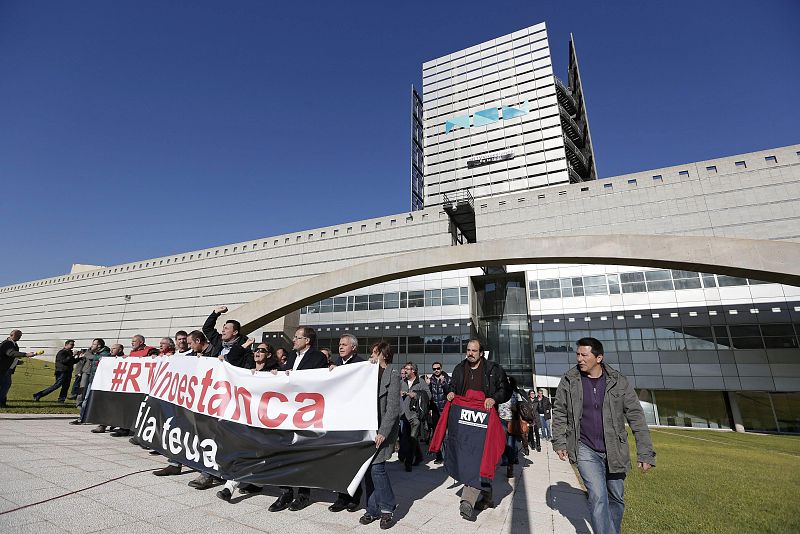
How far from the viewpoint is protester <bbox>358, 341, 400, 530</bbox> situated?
3715 mm

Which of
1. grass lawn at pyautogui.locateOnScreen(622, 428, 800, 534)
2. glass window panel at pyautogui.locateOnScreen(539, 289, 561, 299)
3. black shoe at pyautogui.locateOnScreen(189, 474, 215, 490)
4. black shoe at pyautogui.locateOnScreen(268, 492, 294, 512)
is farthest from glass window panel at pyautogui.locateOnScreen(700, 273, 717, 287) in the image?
black shoe at pyautogui.locateOnScreen(189, 474, 215, 490)

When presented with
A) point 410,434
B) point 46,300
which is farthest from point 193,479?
point 46,300

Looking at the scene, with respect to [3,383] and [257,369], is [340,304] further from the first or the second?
[257,369]

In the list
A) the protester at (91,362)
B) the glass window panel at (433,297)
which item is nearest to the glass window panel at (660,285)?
the glass window panel at (433,297)

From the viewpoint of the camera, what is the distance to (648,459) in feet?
10.4

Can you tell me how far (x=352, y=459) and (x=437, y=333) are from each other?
33.1 metres

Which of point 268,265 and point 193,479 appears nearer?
point 193,479

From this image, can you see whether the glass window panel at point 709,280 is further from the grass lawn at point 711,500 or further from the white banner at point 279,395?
the white banner at point 279,395

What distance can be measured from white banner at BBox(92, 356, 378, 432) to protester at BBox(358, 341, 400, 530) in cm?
13

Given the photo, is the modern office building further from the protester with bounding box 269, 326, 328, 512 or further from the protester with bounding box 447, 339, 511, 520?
the protester with bounding box 269, 326, 328, 512

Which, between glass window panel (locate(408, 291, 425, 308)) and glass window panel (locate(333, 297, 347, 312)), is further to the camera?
glass window panel (locate(333, 297, 347, 312))

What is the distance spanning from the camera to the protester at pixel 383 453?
3.71 meters

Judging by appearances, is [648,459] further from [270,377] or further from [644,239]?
[644,239]

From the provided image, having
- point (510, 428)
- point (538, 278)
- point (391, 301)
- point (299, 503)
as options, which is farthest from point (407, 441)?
point (391, 301)
